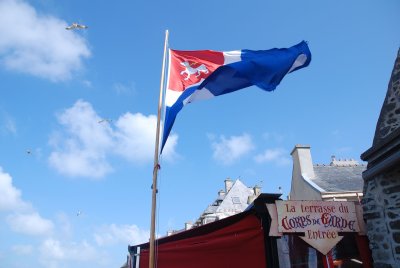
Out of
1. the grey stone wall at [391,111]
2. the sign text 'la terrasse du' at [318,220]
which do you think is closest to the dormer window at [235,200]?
the sign text 'la terrasse du' at [318,220]

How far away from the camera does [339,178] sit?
15258 millimetres

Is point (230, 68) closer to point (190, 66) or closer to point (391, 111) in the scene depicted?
point (190, 66)

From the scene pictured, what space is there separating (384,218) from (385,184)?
1.67 feet

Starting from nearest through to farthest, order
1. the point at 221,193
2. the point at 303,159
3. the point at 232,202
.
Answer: the point at 303,159
the point at 232,202
the point at 221,193

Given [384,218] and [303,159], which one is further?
[303,159]

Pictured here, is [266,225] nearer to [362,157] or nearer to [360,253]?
[360,253]

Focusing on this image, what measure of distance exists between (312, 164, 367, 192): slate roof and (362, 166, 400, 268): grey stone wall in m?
8.38

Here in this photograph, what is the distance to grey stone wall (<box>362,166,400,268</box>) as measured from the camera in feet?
16.2

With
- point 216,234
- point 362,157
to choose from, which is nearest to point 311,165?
point 362,157

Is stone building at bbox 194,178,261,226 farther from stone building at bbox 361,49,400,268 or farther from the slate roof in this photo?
stone building at bbox 361,49,400,268

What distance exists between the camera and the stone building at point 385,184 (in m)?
4.92

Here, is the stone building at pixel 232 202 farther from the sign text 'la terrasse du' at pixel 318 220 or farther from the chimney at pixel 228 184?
the sign text 'la terrasse du' at pixel 318 220

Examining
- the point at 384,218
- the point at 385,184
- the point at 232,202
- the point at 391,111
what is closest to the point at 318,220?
the point at 384,218

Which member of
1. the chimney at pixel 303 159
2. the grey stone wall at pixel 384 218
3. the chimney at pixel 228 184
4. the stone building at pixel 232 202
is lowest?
the grey stone wall at pixel 384 218
